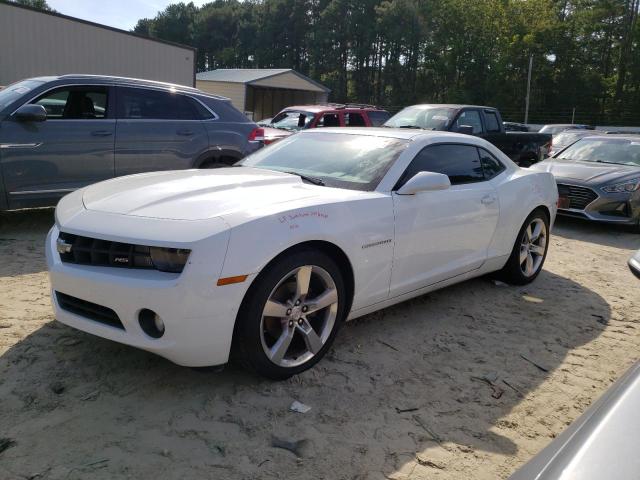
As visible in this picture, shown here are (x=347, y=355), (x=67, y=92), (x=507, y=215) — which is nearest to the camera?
(x=347, y=355)

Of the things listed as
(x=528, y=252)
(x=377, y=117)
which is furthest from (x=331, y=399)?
(x=377, y=117)

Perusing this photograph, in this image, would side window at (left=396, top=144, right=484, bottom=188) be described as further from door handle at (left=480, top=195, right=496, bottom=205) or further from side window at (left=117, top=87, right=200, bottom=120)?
side window at (left=117, top=87, right=200, bottom=120)

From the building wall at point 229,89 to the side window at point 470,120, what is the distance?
23491 mm

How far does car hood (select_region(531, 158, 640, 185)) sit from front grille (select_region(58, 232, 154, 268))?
6951mm

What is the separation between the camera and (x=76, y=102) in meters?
6.22

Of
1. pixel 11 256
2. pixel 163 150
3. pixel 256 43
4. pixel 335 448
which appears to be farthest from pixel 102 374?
pixel 256 43

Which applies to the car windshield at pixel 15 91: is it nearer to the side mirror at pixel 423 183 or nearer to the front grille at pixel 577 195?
the side mirror at pixel 423 183

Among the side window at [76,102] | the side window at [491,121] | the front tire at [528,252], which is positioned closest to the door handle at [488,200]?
the front tire at [528,252]

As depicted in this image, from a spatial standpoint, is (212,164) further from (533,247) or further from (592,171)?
(592,171)

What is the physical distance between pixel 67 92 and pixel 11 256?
2.07 m

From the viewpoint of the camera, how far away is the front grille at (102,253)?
2.80m

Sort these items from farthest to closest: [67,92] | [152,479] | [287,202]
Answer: [67,92]
[287,202]
[152,479]

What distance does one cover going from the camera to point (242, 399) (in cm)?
295

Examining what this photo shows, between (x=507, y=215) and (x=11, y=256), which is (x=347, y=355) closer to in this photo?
(x=507, y=215)
